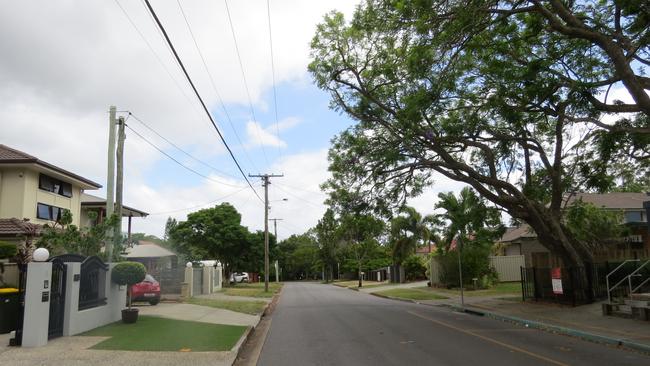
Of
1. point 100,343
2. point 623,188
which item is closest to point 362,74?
point 100,343

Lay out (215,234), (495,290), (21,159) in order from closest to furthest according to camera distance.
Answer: (21,159) < (495,290) < (215,234)

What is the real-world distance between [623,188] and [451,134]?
35.6 meters

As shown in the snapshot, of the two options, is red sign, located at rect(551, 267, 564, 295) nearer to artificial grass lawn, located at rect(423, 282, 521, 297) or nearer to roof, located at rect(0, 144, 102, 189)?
artificial grass lawn, located at rect(423, 282, 521, 297)

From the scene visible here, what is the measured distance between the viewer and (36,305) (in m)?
11.0

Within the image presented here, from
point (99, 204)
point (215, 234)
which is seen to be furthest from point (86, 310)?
point (215, 234)

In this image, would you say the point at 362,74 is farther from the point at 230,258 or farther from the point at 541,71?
the point at 230,258

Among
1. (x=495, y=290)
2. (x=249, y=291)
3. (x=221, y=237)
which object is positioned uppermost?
(x=221, y=237)

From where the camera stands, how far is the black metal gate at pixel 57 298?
11906mm

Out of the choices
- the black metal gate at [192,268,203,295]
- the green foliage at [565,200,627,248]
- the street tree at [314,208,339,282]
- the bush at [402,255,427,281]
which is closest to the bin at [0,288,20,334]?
the black metal gate at [192,268,203,295]

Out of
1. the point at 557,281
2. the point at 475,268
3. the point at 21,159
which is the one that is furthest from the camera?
the point at 475,268

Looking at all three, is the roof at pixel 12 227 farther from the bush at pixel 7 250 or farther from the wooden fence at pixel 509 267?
the wooden fence at pixel 509 267

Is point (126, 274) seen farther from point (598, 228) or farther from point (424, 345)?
point (598, 228)

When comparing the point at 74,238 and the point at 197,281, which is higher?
the point at 74,238

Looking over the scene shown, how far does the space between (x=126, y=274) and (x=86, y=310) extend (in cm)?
226
